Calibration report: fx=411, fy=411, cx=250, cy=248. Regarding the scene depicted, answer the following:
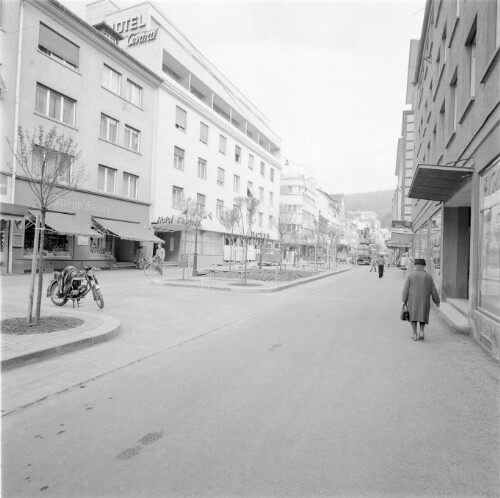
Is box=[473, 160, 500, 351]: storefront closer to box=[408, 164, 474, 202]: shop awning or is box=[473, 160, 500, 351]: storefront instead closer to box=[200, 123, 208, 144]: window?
box=[408, 164, 474, 202]: shop awning

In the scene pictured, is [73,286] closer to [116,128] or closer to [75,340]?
[75,340]

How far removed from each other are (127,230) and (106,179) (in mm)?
3128

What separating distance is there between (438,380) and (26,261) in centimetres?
1801

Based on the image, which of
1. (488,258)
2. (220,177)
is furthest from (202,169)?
(488,258)

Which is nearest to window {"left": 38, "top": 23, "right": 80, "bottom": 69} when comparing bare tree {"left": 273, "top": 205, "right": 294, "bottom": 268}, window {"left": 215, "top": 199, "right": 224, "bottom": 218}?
bare tree {"left": 273, "top": 205, "right": 294, "bottom": 268}

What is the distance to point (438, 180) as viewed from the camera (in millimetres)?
9500

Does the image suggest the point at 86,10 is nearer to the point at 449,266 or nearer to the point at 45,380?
the point at 449,266

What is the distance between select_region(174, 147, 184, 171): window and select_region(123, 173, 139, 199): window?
486 cm

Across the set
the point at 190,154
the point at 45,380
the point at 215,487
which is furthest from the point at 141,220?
the point at 215,487

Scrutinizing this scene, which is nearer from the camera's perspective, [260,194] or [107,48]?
[107,48]

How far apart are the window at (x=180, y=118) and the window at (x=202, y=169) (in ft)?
11.6

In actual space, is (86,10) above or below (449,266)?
above

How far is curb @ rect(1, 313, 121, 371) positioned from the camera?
5250mm

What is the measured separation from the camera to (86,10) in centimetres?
3192
